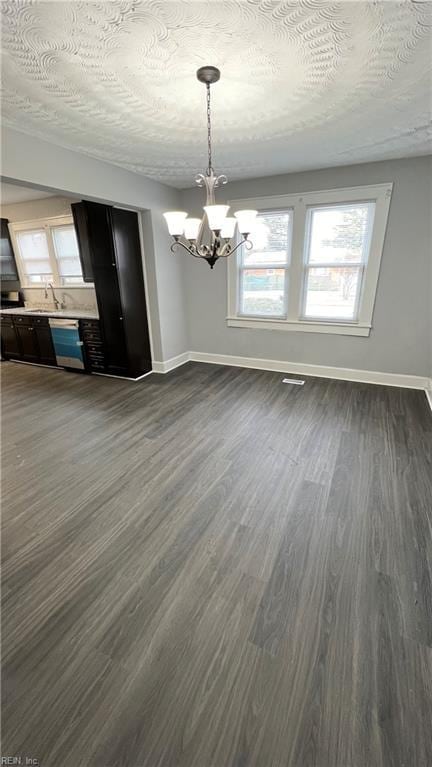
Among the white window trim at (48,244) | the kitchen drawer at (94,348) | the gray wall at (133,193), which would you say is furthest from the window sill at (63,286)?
the gray wall at (133,193)

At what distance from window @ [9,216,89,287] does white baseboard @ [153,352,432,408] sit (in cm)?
225

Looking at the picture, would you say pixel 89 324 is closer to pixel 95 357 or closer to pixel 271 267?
pixel 95 357

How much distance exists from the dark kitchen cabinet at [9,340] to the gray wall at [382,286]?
3.23m

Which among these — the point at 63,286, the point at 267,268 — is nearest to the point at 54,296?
the point at 63,286

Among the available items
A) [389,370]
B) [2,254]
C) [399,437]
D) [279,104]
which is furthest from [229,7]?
[2,254]

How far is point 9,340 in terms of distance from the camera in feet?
18.6

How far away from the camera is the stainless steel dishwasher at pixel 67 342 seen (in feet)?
16.0

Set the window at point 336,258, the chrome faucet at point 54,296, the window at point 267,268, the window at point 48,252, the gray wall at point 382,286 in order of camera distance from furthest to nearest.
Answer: the chrome faucet at point 54,296, the window at point 48,252, the window at point 267,268, the window at point 336,258, the gray wall at point 382,286

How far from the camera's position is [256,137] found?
2867mm

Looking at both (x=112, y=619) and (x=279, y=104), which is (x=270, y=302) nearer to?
(x=279, y=104)

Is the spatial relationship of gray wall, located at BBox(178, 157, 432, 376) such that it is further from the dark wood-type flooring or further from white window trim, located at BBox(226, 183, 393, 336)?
the dark wood-type flooring

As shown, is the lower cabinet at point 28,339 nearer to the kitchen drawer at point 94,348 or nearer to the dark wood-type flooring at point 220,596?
the kitchen drawer at point 94,348

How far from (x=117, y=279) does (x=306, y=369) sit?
9.60 ft

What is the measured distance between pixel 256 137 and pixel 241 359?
9.40 ft
